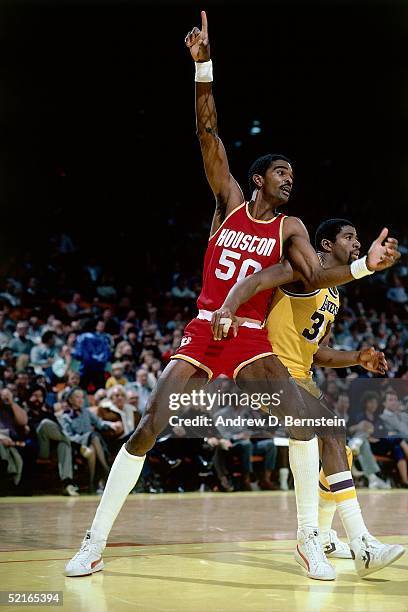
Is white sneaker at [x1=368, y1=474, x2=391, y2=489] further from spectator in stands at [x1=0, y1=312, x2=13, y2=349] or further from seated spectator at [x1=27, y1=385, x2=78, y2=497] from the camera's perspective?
spectator in stands at [x1=0, y1=312, x2=13, y2=349]

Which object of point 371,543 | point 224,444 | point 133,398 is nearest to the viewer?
point 371,543

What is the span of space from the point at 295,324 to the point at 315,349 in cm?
23

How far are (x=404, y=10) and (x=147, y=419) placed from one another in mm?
8975

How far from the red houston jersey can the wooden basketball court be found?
1.45 metres

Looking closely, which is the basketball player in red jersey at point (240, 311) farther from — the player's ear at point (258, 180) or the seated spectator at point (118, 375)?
the seated spectator at point (118, 375)

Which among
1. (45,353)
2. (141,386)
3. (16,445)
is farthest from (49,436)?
(45,353)

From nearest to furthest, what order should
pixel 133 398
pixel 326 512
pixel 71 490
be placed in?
pixel 326 512 < pixel 71 490 < pixel 133 398

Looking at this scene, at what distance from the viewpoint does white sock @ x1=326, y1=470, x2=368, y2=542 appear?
4.61m

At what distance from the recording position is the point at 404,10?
11.5 m

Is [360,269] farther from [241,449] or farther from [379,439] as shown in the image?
[379,439]

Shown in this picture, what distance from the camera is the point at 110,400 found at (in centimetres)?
970

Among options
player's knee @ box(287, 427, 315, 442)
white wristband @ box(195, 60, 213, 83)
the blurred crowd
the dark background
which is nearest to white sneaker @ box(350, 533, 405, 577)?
player's knee @ box(287, 427, 315, 442)

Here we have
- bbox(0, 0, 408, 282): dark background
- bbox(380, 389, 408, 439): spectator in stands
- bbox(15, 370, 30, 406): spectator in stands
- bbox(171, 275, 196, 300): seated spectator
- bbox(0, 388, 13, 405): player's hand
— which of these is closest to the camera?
bbox(0, 388, 13, 405): player's hand

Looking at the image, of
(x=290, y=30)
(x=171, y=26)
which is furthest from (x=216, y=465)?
(x=171, y=26)
